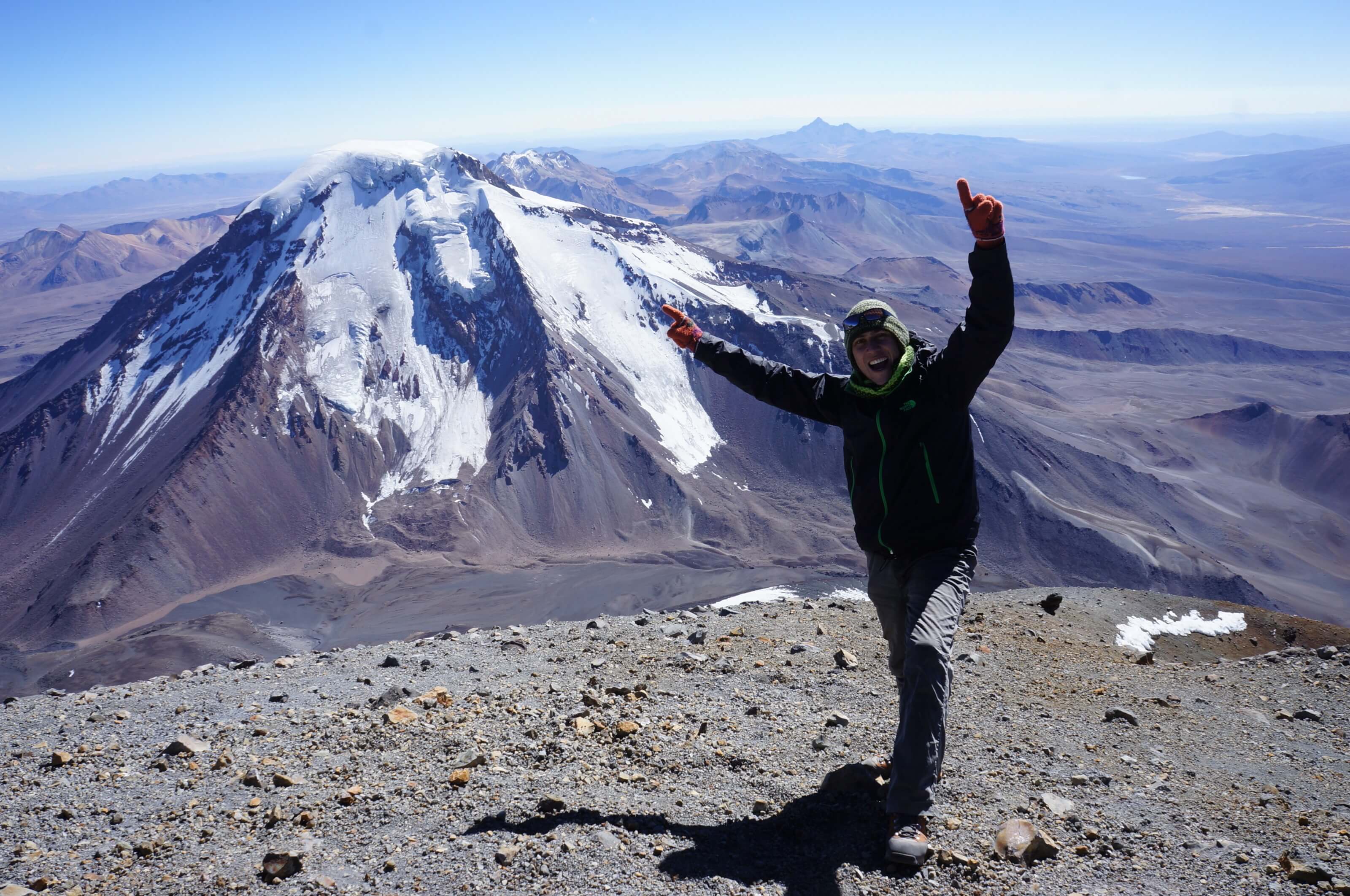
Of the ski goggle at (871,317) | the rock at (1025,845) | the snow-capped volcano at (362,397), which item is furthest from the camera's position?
the snow-capped volcano at (362,397)

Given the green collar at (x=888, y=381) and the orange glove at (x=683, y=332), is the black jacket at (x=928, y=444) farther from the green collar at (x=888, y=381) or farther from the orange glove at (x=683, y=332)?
the orange glove at (x=683, y=332)

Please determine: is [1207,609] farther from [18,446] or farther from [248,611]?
[18,446]

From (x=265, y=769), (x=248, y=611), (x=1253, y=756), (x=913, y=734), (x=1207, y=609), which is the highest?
(x=913, y=734)

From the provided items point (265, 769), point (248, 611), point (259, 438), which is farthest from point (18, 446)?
point (265, 769)

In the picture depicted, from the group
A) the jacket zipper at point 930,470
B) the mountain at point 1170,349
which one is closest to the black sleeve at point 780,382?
the jacket zipper at point 930,470

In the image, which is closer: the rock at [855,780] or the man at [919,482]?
the man at [919,482]

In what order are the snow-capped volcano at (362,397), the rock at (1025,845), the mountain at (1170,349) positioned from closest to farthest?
1. the rock at (1025,845)
2. the snow-capped volcano at (362,397)
3. the mountain at (1170,349)
